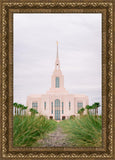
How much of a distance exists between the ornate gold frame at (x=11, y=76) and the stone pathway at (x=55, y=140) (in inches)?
7.4

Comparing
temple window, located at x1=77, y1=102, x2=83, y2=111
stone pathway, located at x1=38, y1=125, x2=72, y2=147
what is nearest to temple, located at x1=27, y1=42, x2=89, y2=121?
temple window, located at x1=77, y1=102, x2=83, y2=111

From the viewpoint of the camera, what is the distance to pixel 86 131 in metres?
4.61

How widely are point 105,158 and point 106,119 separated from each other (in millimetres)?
758

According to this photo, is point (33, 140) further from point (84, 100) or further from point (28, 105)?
point (84, 100)

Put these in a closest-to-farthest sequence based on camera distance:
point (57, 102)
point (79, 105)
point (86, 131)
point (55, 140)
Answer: point (55, 140) → point (86, 131) → point (79, 105) → point (57, 102)

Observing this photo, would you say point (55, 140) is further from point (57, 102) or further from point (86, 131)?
point (57, 102)

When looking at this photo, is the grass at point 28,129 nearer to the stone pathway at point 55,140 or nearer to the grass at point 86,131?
the stone pathway at point 55,140

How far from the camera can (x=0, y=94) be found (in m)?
4.25

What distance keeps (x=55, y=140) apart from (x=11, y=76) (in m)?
1.65

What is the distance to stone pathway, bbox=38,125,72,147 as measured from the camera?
431 cm

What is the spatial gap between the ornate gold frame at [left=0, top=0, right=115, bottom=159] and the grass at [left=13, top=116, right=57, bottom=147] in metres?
0.23

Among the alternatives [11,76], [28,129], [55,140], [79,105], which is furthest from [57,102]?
[11,76]

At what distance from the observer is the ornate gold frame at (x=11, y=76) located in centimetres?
412

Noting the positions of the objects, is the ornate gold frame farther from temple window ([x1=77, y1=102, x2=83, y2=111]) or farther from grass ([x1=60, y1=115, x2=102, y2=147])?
temple window ([x1=77, y1=102, x2=83, y2=111])
